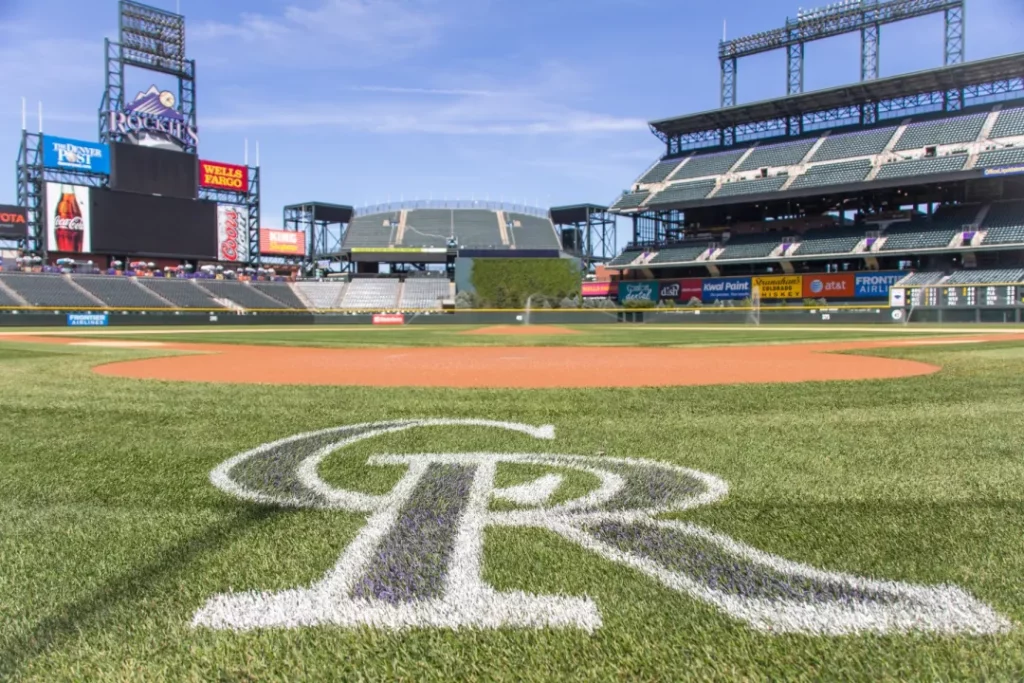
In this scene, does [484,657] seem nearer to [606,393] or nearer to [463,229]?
[606,393]

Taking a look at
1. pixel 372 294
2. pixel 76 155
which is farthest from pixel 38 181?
pixel 372 294

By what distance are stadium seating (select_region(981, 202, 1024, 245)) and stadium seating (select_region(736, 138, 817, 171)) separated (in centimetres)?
1104

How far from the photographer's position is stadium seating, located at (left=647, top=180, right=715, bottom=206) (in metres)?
44.4

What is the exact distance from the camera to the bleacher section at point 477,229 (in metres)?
61.0

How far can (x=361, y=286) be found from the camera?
5309cm

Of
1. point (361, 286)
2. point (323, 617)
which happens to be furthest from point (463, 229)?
point (323, 617)

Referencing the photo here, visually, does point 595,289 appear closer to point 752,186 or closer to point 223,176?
point 752,186

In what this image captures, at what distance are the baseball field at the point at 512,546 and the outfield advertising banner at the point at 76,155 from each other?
44009 millimetres

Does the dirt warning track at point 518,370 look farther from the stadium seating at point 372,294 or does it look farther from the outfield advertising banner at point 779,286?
the stadium seating at point 372,294

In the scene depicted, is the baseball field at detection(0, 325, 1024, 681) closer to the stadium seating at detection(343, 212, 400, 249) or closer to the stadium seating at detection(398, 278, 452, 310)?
the stadium seating at detection(398, 278, 452, 310)

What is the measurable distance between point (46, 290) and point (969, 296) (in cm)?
4589

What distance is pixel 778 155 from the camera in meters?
43.5

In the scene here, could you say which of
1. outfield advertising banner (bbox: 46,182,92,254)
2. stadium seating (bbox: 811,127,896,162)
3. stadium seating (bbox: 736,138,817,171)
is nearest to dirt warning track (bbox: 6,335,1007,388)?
stadium seating (bbox: 811,127,896,162)

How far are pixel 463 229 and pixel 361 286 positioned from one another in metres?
13.3
